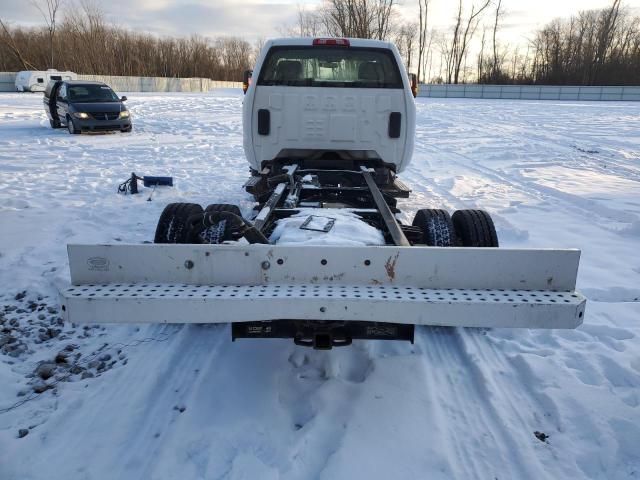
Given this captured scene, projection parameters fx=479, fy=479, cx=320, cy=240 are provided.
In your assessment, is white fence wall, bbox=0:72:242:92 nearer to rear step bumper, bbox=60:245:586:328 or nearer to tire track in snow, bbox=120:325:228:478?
tire track in snow, bbox=120:325:228:478

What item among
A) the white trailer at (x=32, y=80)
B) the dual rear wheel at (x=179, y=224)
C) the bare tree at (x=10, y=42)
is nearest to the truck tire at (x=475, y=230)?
the dual rear wheel at (x=179, y=224)

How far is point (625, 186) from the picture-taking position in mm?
8742

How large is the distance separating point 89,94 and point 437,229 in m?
15.7

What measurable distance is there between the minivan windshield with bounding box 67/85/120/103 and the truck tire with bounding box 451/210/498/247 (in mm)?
15407

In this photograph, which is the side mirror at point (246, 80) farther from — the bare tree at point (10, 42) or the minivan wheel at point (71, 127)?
the bare tree at point (10, 42)

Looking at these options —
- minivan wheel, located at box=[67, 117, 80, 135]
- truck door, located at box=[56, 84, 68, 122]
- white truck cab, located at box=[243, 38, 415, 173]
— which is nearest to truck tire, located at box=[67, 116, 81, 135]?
minivan wheel, located at box=[67, 117, 80, 135]

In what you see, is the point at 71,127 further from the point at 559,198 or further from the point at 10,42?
the point at 10,42

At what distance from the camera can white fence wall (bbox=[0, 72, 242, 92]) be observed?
40.2 metres

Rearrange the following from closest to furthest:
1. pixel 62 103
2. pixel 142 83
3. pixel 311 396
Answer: pixel 311 396 < pixel 62 103 < pixel 142 83

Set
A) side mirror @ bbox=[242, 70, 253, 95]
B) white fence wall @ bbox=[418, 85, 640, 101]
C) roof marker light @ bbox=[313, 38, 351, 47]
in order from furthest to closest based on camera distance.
Answer: 1. white fence wall @ bbox=[418, 85, 640, 101]
2. side mirror @ bbox=[242, 70, 253, 95]
3. roof marker light @ bbox=[313, 38, 351, 47]

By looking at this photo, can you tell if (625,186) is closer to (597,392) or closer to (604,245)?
(604,245)

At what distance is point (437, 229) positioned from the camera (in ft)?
12.1

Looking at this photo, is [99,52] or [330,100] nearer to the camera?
[330,100]

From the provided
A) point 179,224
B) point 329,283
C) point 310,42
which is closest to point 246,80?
point 310,42
